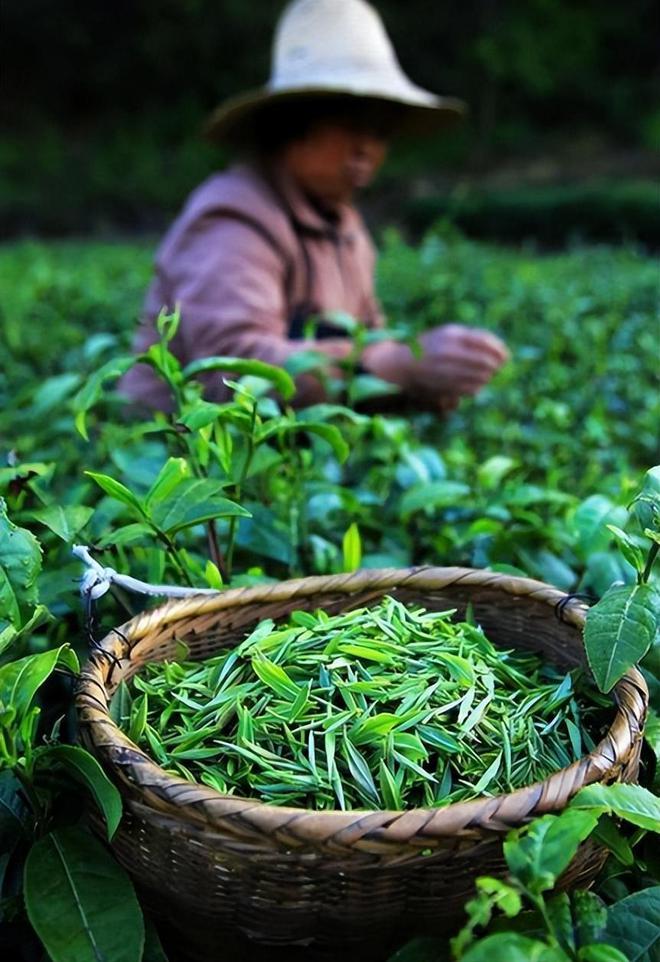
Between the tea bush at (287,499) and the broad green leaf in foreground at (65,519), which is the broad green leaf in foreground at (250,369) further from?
the broad green leaf in foreground at (65,519)

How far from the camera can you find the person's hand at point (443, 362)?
6.65ft

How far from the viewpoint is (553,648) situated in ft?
3.30

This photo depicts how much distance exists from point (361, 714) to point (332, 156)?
5.81 feet

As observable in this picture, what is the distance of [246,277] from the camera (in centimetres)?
209

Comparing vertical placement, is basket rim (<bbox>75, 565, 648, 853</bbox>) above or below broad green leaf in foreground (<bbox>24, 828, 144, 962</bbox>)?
above

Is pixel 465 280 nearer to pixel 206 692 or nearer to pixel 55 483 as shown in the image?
pixel 55 483

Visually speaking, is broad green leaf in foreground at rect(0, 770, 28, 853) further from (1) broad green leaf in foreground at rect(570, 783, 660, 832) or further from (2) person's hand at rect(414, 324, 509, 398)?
(2) person's hand at rect(414, 324, 509, 398)

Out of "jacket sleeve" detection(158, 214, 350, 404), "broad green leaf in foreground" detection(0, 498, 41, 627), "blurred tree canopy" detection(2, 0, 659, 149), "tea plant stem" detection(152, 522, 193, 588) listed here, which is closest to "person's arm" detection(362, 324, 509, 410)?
"jacket sleeve" detection(158, 214, 350, 404)

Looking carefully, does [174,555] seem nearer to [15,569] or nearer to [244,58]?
[15,569]

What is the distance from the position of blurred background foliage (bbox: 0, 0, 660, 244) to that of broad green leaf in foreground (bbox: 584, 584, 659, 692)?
15235 mm

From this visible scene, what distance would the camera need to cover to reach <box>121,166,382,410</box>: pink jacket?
79.6 inches

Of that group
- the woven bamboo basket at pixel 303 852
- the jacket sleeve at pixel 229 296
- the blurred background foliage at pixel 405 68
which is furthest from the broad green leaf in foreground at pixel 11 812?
the blurred background foliage at pixel 405 68

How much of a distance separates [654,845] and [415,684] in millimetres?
264

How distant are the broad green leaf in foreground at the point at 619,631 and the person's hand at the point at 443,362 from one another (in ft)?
3.96
